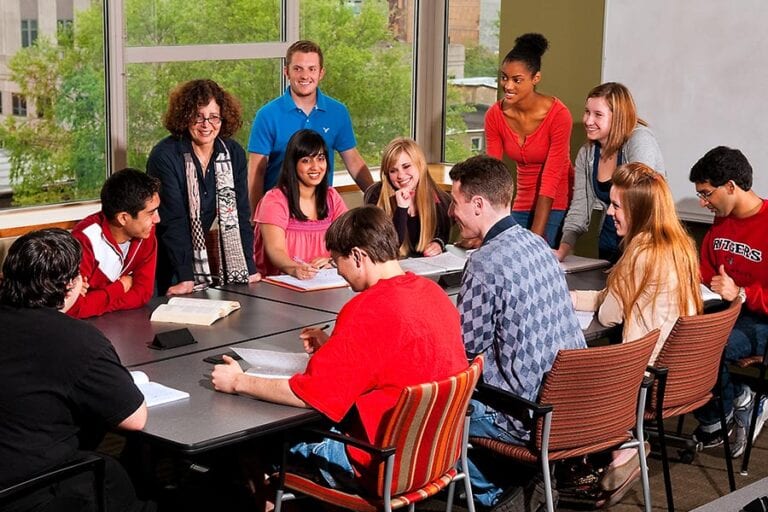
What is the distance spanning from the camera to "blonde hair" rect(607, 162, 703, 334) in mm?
3949

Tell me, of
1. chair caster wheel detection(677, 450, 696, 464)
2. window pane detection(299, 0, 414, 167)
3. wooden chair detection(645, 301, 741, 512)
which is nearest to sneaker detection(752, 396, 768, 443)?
chair caster wheel detection(677, 450, 696, 464)

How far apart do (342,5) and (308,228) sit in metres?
2.62

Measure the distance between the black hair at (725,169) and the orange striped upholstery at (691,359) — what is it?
31.4 inches

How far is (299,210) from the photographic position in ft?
16.3

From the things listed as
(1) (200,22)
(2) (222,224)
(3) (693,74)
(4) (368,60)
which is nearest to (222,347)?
(2) (222,224)

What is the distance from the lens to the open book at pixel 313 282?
14.8 feet

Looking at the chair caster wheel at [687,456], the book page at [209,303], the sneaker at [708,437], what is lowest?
the chair caster wheel at [687,456]

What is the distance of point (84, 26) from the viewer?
5777 millimetres

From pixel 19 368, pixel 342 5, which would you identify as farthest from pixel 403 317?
pixel 342 5

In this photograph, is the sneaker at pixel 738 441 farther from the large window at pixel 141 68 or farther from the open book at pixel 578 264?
the large window at pixel 141 68

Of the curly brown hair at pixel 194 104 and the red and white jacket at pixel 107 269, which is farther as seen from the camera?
the curly brown hair at pixel 194 104

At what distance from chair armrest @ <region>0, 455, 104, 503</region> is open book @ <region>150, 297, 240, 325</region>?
114 centimetres

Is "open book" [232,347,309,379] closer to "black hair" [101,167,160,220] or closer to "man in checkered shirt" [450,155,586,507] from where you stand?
"man in checkered shirt" [450,155,586,507]

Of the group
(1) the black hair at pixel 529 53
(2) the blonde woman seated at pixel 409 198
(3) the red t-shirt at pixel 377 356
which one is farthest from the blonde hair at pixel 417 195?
(3) the red t-shirt at pixel 377 356
